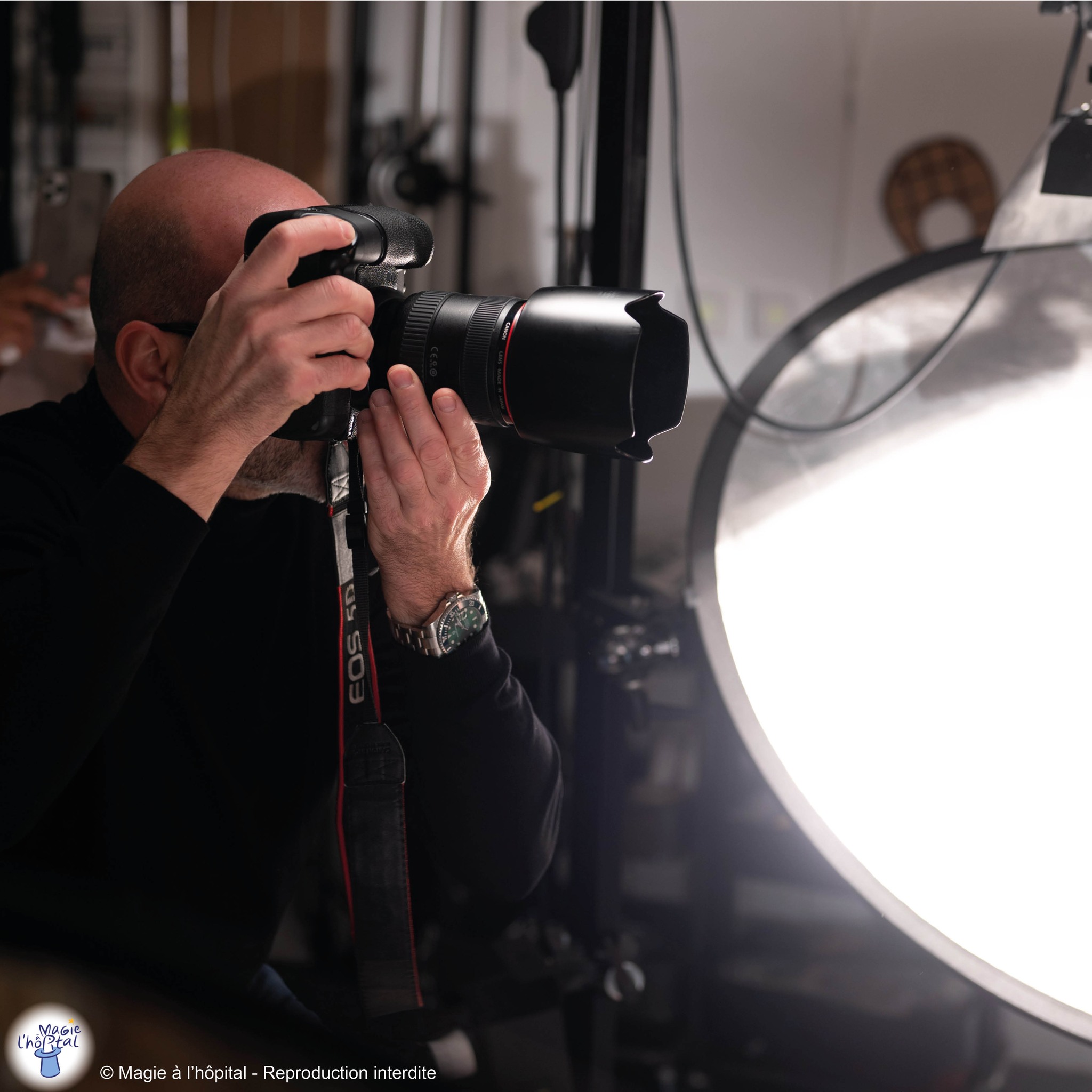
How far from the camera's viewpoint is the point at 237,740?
79 cm

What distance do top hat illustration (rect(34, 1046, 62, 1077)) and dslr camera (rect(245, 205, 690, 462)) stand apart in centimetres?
38

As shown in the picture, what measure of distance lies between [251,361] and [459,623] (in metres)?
0.26

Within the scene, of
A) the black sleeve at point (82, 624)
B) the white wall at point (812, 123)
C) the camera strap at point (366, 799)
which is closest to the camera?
Result: the black sleeve at point (82, 624)

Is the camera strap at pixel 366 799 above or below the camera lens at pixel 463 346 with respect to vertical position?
below

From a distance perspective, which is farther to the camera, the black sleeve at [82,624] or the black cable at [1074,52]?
the black cable at [1074,52]

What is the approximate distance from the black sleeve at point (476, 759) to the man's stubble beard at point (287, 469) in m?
0.12

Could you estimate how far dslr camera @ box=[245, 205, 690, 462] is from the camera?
0.55m

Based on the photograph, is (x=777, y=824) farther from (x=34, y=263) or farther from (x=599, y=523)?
(x=34, y=263)

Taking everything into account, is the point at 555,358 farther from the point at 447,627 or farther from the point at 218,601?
the point at 218,601

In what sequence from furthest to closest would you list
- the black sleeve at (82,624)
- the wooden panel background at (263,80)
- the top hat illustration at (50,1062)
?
the wooden panel background at (263,80) < the black sleeve at (82,624) < the top hat illustration at (50,1062)

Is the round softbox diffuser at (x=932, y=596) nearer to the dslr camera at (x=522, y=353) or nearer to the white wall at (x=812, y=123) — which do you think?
the dslr camera at (x=522, y=353)

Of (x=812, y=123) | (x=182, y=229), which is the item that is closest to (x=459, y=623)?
(x=182, y=229)

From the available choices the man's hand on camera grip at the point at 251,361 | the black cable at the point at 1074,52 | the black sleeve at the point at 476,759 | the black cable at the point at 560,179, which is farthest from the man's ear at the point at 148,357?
the black cable at the point at 1074,52

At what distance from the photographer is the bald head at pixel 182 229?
26.8 inches
